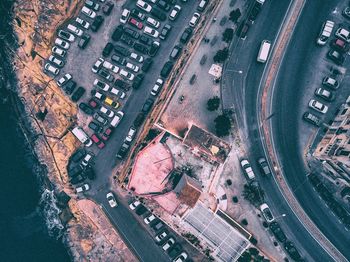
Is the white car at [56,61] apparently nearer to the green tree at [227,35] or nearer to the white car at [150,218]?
the green tree at [227,35]

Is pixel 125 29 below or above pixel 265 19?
below

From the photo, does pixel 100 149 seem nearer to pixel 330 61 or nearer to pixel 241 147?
pixel 241 147

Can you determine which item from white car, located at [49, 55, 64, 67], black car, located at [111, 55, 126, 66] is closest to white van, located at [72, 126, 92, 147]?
white car, located at [49, 55, 64, 67]

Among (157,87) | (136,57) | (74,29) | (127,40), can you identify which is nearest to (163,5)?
(127,40)

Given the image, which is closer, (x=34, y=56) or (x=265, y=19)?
(x=265, y=19)

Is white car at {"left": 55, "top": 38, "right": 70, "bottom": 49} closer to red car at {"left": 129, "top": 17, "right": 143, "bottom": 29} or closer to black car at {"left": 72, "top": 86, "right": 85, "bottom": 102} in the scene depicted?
black car at {"left": 72, "top": 86, "right": 85, "bottom": 102}

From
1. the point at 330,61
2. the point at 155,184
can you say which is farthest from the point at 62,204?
the point at 330,61

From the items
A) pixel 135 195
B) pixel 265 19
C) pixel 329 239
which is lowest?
pixel 135 195
